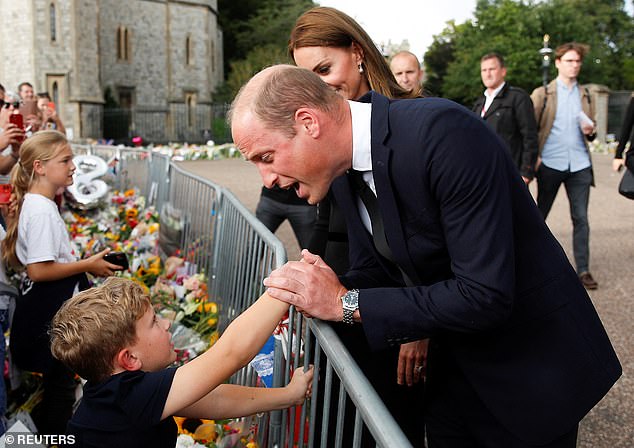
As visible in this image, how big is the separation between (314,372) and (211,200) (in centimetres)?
321

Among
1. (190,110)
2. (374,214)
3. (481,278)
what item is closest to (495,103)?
(374,214)

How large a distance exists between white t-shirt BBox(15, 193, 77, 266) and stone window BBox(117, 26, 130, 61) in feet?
122

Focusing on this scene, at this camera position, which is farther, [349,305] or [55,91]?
[55,91]

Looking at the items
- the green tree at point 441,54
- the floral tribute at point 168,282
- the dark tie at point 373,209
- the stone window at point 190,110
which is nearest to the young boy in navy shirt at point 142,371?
the dark tie at point 373,209

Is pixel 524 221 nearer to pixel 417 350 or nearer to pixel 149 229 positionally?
pixel 417 350

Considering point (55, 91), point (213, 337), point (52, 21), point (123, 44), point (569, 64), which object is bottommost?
point (213, 337)

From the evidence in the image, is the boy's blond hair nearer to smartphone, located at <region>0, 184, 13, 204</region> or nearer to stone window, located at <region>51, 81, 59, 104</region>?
smartphone, located at <region>0, 184, 13, 204</region>

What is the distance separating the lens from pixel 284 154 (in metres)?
1.58

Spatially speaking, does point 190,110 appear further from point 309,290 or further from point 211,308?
point 309,290

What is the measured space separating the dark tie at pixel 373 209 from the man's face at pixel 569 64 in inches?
186

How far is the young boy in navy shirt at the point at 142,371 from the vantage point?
69.5 inches

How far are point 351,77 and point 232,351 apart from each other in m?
1.30

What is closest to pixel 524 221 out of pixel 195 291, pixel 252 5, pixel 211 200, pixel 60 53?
pixel 195 291

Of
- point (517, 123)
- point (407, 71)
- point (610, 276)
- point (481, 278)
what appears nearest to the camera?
point (481, 278)
